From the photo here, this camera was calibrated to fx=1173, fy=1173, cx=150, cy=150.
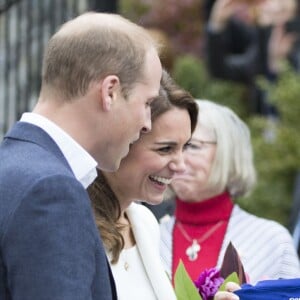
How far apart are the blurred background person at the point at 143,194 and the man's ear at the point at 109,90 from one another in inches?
31.7

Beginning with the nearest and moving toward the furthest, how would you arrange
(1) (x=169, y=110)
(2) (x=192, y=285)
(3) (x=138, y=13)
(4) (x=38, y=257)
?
(4) (x=38, y=257) < (2) (x=192, y=285) < (1) (x=169, y=110) < (3) (x=138, y=13)

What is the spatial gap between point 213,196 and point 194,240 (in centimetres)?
21

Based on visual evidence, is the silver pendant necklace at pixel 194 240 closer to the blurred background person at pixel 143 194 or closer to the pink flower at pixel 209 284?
the blurred background person at pixel 143 194

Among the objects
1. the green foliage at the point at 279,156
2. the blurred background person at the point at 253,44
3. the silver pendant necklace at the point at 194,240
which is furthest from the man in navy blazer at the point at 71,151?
the blurred background person at the point at 253,44

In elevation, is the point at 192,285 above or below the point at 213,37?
above

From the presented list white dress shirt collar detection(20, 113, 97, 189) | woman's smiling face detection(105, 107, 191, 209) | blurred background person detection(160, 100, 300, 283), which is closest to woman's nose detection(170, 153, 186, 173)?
woman's smiling face detection(105, 107, 191, 209)

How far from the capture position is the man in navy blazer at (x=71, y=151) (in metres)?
2.52

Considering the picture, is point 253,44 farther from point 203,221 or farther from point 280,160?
point 203,221

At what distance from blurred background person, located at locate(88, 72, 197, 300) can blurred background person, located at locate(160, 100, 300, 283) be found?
0.94m

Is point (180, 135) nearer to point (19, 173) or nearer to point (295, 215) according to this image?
point (19, 173)

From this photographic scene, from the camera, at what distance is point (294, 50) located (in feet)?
32.7

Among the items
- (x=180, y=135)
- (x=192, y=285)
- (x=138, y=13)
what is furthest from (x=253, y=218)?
(x=138, y=13)

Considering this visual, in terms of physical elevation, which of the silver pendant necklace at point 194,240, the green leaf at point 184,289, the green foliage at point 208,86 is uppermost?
the green leaf at point 184,289

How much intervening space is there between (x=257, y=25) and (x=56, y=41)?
807 cm
